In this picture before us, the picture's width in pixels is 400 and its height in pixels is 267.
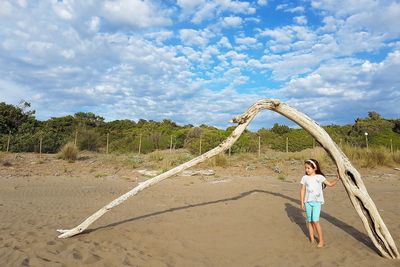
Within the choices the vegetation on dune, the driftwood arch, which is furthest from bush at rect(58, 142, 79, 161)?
the driftwood arch

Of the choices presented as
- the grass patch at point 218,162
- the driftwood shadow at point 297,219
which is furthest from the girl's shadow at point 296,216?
the grass patch at point 218,162

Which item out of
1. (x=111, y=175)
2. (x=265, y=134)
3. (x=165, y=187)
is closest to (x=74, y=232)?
(x=165, y=187)

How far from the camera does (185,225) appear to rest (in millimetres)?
7723

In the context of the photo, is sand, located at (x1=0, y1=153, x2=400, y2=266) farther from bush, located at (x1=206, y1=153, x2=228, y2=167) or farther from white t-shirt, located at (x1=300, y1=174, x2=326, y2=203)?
bush, located at (x1=206, y1=153, x2=228, y2=167)

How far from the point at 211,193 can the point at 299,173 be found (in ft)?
22.0

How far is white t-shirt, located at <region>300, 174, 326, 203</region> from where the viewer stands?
6215mm

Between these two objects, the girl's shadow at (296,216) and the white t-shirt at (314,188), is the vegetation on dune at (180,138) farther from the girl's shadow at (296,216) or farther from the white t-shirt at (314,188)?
the white t-shirt at (314,188)

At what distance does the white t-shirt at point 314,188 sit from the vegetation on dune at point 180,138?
478 inches

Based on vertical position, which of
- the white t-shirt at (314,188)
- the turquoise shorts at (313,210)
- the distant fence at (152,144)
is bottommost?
the turquoise shorts at (313,210)

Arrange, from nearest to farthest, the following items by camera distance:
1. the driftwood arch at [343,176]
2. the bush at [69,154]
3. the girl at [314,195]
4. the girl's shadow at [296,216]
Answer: the driftwood arch at [343,176], the girl at [314,195], the girl's shadow at [296,216], the bush at [69,154]

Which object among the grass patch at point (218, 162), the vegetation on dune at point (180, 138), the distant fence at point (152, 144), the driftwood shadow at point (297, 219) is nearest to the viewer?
the driftwood shadow at point (297, 219)

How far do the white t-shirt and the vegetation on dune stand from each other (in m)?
12.1

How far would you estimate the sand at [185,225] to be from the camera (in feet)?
18.2

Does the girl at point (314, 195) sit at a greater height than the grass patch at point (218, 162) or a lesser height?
lesser
